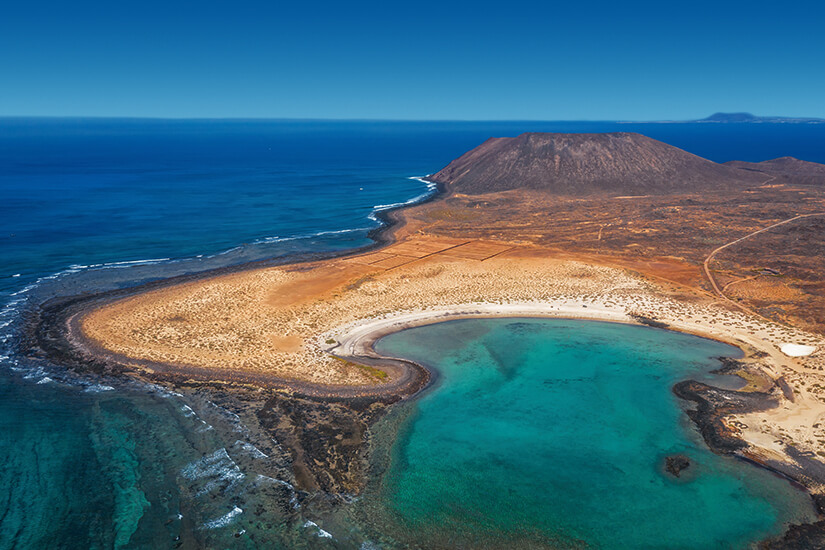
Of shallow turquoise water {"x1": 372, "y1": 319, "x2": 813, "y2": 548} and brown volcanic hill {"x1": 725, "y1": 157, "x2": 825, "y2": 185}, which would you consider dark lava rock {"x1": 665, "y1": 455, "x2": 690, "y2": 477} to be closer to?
shallow turquoise water {"x1": 372, "y1": 319, "x2": 813, "y2": 548}

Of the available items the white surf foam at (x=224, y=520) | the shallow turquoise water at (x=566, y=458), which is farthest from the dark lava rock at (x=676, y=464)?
the white surf foam at (x=224, y=520)

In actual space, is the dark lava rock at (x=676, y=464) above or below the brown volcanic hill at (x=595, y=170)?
below

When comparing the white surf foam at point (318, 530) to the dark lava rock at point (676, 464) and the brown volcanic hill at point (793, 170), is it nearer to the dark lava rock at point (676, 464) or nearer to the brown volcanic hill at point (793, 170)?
the dark lava rock at point (676, 464)

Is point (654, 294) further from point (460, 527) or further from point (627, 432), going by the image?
point (460, 527)

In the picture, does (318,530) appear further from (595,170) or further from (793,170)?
(793,170)

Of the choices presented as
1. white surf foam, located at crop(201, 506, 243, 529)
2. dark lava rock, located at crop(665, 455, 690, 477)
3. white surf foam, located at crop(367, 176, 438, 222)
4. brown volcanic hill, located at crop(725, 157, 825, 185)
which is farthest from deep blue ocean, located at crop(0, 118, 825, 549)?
brown volcanic hill, located at crop(725, 157, 825, 185)

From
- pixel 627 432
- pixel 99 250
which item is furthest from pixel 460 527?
pixel 99 250

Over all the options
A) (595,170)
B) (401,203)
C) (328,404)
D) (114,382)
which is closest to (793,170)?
(595,170)
